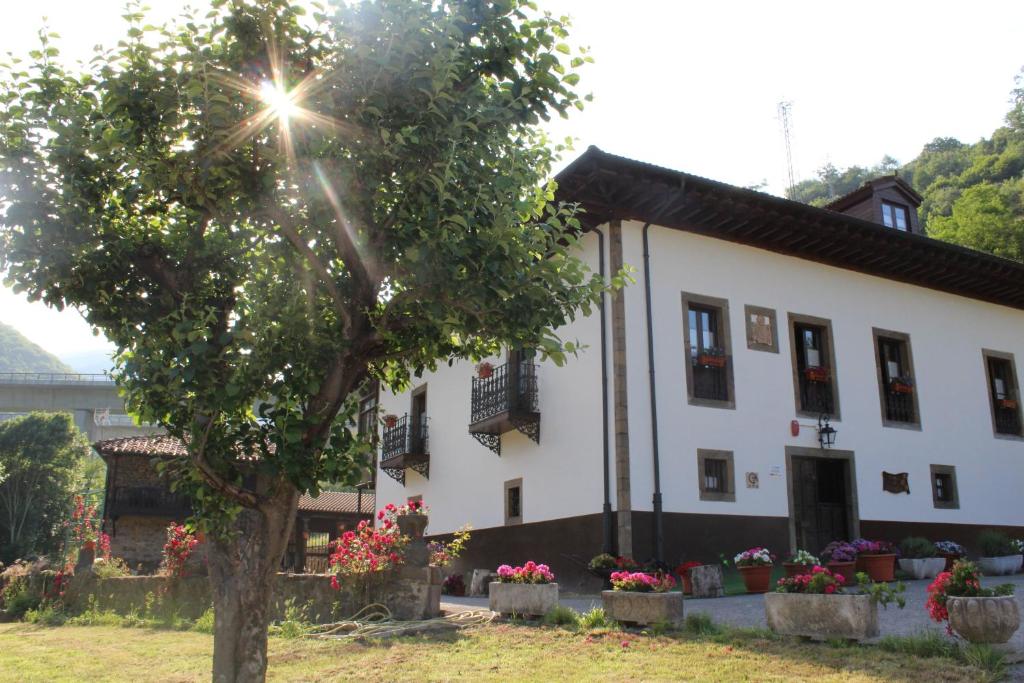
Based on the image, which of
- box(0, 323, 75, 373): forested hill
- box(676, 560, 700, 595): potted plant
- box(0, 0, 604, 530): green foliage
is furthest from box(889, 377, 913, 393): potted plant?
box(0, 323, 75, 373): forested hill

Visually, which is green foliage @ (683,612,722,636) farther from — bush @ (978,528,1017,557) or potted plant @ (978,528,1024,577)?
bush @ (978,528,1017,557)

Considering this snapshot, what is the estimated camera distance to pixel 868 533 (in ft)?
52.3

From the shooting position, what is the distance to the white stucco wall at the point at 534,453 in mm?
14758

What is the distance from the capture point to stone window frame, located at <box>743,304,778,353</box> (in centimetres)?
1578

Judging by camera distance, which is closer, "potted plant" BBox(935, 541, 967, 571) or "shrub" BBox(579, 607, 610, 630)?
"shrub" BBox(579, 607, 610, 630)

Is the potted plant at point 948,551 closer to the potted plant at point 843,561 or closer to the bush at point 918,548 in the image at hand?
the bush at point 918,548

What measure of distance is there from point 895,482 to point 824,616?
10.1 metres

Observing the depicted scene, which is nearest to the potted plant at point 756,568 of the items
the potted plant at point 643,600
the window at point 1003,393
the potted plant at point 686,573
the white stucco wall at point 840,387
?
the potted plant at point 686,573

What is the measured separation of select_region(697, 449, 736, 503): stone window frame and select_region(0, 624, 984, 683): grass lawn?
19.4 feet

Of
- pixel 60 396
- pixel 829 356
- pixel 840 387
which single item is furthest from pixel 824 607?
pixel 60 396

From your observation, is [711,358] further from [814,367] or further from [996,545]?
[996,545]

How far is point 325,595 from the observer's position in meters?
11.2

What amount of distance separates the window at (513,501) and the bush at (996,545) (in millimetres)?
9021

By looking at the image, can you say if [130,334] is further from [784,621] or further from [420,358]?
[784,621]
